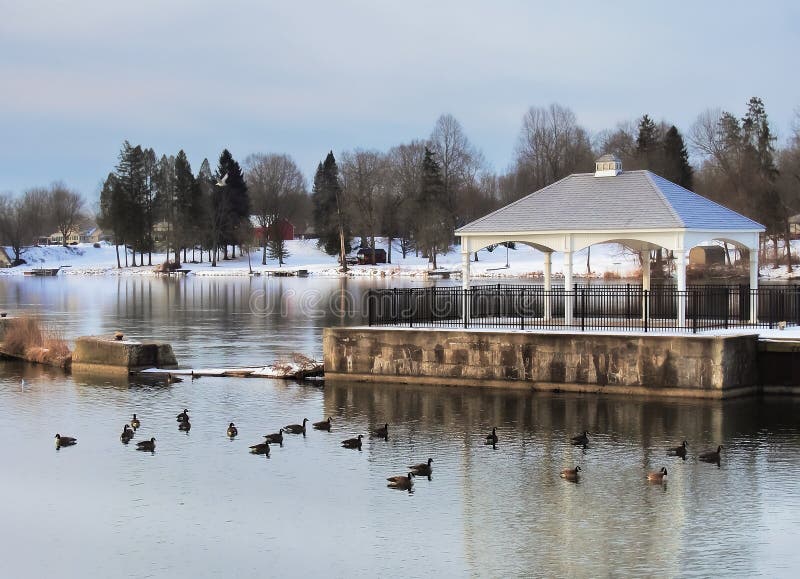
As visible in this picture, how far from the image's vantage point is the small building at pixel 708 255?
3927 inches

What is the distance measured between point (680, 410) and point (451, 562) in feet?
46.6

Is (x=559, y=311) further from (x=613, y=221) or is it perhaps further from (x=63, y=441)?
(x=63, y=441)

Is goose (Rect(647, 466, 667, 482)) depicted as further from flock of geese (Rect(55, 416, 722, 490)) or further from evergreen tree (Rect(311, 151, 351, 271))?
evergreen tree (Rect(311, 151, 351, 271))

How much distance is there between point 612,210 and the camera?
37.9m

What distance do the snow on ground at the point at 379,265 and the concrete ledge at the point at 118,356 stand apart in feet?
203

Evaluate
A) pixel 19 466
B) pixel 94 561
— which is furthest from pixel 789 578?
pixel 19 466

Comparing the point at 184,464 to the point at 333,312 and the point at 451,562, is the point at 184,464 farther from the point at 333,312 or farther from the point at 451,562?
the point at 333,312

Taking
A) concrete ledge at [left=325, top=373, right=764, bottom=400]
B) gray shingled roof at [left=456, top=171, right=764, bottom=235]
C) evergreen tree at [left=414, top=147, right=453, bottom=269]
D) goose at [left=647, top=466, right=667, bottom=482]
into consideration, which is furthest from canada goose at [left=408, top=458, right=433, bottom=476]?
evergreen tree at [left=414, top=147, right=453, bottom=269]

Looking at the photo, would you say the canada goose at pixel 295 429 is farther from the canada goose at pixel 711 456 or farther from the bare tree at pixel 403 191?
the bare tree at pixel 403 191

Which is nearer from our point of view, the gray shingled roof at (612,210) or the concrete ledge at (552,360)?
the concrete ledge at (552,360)

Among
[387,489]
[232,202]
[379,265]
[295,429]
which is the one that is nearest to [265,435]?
[295,429]

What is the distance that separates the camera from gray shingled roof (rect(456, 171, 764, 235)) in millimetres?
36594

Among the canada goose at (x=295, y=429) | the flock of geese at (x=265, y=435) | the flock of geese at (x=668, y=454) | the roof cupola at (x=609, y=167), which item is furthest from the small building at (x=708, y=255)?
the canada goose at (x=295, y=429)

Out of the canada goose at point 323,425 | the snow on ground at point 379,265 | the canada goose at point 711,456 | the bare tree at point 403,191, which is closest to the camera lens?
the canada goose at point 711,456
